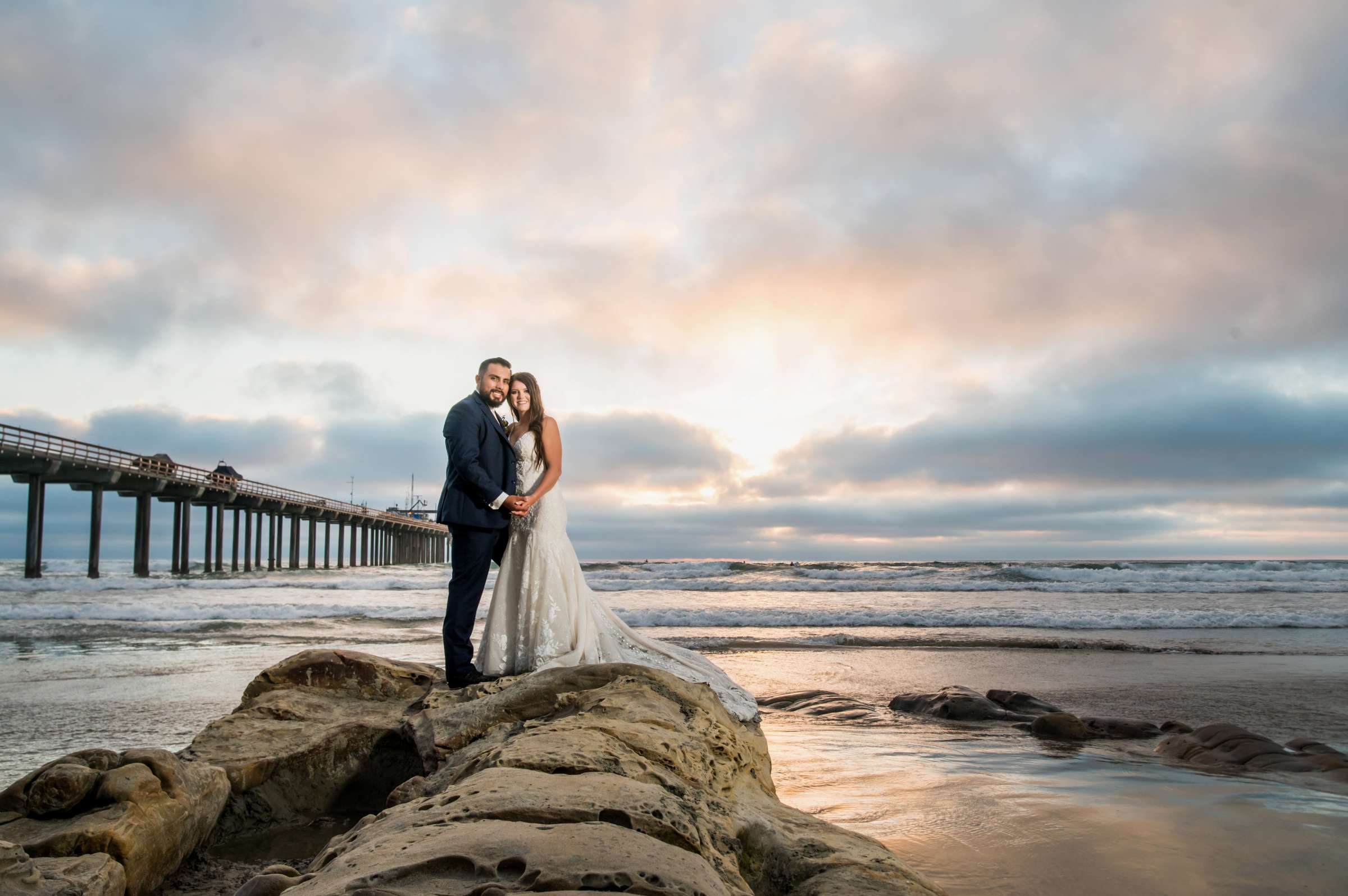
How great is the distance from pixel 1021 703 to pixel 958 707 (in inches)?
29.8

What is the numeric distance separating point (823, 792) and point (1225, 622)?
14.8m

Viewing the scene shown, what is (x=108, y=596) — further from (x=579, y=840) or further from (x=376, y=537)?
(x=376, y=537)

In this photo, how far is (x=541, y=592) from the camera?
17.1 feet

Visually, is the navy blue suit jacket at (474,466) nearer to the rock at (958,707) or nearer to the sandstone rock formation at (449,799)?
the sandstone rock formation at (449,799)

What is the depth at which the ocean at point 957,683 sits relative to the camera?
3.46 m

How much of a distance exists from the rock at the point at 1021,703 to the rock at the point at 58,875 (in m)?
6.77

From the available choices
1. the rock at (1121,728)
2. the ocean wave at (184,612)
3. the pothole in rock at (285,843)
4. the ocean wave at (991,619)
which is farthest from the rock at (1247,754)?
the ocean wave at (184,612)

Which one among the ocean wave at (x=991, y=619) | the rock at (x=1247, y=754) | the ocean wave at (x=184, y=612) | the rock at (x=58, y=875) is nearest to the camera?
the rock at (x=58, y=875)

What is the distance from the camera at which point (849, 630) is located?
1465 cm

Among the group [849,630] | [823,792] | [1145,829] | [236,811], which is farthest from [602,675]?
[849,630]

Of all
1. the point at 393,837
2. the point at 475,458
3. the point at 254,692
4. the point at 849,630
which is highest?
the point at 475,458

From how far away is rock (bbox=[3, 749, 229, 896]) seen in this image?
2.73m

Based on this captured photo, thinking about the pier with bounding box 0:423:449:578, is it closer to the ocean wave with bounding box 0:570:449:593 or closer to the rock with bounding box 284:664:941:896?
the ocean wave with bounding box 0:570:449:593

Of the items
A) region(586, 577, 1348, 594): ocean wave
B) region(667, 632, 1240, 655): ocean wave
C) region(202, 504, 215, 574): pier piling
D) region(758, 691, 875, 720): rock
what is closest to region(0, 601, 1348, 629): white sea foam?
region(667, 632, 1240, 655): ocean wave
